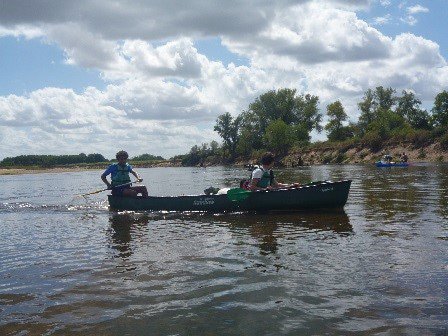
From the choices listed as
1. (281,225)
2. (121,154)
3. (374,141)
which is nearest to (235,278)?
(281,225)

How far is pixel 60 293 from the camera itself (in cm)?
675

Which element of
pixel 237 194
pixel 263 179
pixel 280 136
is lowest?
pixel 237 194

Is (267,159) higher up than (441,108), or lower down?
lower down

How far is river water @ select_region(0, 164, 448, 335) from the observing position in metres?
5.30

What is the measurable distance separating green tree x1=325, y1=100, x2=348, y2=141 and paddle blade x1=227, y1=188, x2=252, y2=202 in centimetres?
8053

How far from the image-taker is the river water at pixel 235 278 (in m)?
5.30

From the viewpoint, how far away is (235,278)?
709cm

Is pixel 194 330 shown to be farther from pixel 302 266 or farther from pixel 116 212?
pixel 116 212

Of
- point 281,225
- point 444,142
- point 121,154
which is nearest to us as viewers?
point 281,225

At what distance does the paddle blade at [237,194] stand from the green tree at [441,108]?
230 feet

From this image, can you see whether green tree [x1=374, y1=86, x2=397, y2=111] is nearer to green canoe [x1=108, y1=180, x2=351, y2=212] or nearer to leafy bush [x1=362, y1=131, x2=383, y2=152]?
leafy bush [x1=362, y1=131, x2=383, y2=152]

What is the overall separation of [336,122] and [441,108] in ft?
73.2

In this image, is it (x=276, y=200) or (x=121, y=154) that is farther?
(x=121, y=154)

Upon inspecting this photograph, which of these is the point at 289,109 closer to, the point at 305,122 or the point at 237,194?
the point at 305,122
